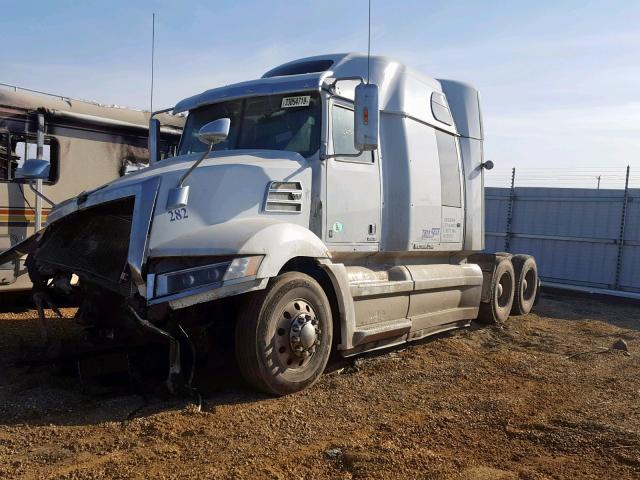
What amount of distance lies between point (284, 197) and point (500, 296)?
5700mm

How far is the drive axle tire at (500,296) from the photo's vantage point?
937 centimetres

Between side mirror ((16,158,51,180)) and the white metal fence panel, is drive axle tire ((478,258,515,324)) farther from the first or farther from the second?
side mirror ((16,158,51,180))

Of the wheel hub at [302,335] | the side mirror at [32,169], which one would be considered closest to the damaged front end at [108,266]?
the side mirror at [32,169]

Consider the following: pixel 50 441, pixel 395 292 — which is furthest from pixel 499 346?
pixel 50 441

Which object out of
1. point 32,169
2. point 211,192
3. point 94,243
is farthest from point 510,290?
point 32,169

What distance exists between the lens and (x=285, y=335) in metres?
5.07

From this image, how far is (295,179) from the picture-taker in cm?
554

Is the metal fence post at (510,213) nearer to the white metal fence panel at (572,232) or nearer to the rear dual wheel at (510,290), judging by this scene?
the white metal fence panel at (572,232)

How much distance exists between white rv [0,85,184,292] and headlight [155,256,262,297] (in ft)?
14.0

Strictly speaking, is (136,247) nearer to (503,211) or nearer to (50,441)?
(50,441)

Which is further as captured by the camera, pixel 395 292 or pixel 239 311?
A: pixel 395 292

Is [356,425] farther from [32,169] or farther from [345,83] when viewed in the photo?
[32,169]

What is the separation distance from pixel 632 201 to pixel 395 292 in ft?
30.4

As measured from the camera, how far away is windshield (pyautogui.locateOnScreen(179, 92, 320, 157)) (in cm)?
Answer: 589
